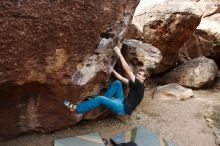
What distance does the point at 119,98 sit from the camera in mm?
6074

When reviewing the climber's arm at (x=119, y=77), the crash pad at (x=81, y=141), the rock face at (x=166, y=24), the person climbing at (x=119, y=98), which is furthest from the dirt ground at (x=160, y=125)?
the rock face at (x=166, y=24)

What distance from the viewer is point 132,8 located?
5863 millimetres

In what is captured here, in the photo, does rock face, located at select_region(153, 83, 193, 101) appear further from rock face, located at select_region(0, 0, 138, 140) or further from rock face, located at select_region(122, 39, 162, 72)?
rock face, located at select_region(0, 0, 138, 140)

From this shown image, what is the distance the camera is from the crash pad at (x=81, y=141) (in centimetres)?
558

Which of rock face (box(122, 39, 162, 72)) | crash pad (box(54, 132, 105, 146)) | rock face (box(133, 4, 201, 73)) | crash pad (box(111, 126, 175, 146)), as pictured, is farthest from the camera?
rock face (box(133, 4, 201, 73))

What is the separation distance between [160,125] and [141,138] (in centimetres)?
86

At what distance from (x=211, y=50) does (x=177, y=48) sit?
2402 millimetres

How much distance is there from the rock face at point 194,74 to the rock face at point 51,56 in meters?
4.00

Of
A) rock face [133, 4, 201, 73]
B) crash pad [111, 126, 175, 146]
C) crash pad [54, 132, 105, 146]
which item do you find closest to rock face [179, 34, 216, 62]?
rock face [133, 4, 201, 73]

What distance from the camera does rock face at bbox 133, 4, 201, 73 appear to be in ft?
28.8

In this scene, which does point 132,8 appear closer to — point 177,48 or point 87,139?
point 87,139

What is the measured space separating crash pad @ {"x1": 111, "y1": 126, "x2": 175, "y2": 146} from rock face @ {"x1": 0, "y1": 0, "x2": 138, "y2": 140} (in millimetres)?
1060

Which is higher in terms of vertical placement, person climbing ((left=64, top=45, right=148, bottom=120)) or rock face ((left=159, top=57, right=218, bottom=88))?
person climbing ((left=64, top=45, right=148, bottom=120))

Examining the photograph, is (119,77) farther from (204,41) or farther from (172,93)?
(204,41)
